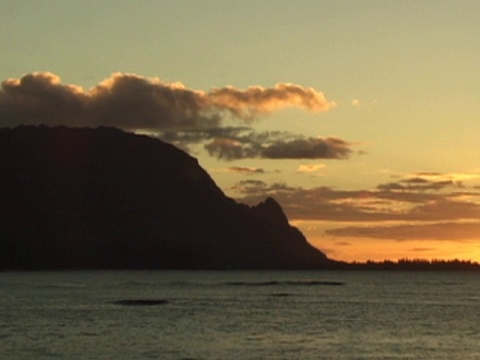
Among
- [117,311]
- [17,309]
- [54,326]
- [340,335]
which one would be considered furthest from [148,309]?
[340,335]

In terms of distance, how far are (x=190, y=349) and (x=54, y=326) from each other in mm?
24336

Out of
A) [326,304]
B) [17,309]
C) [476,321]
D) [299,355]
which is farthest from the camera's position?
[326,304]

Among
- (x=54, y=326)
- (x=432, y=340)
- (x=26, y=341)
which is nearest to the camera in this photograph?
(x=26, y=341)

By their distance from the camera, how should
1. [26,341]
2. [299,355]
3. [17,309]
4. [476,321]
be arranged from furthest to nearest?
[17,309] < [476,321] < [26,341] < [299,355]

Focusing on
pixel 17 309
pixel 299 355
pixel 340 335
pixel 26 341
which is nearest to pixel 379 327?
pixel 340 335

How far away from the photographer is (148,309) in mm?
134375

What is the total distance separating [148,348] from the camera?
82.8 m

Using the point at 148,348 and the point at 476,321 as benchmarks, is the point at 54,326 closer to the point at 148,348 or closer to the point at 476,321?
the point at 148,348

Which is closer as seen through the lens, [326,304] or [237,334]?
[237,334]

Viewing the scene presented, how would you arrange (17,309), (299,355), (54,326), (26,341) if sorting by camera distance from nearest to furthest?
(299,355) < (26,341) < (54,326) < (17,309)

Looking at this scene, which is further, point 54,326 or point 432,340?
point 54,326

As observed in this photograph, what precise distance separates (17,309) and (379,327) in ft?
154

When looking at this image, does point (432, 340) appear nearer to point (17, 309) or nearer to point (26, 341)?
point (26, 341)

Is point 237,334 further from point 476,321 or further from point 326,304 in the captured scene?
point 326,304
